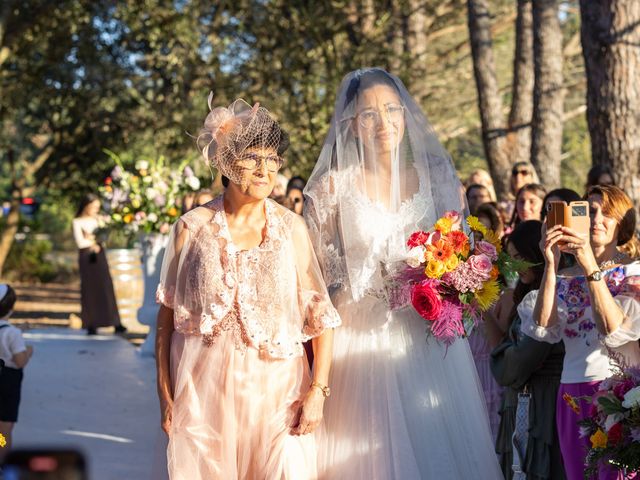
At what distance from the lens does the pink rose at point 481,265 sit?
4.93 metres

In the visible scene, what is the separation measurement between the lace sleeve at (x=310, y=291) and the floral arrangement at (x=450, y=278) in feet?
1.36

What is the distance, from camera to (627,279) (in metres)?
4.77

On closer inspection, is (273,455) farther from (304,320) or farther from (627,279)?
(627,279)

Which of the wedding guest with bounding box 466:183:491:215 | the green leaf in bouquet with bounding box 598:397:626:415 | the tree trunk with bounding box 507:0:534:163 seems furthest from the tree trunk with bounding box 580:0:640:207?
the tree trunk with bounding box 507:0:534:163

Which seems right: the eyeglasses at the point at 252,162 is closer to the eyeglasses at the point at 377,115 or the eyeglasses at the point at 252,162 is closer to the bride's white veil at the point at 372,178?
the bride's white veil at the point at 372,178

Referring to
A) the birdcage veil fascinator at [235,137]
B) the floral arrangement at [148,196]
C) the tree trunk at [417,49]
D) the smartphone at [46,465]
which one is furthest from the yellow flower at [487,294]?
the tree trunk at [417,49]

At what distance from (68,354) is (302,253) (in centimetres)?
1077

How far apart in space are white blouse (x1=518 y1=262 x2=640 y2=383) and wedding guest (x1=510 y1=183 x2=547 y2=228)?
3564 mm

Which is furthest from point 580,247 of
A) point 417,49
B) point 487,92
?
point 417,49

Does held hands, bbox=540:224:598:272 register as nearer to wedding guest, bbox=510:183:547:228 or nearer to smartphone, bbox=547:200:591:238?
smartphone, bbox=547:200:591:238

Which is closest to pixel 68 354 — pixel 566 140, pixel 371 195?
pixel 371 195

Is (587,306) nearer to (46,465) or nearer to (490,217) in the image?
(490,217)

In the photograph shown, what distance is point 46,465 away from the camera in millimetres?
1698

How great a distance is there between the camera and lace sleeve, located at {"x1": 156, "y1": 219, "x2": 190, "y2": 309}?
474cm
